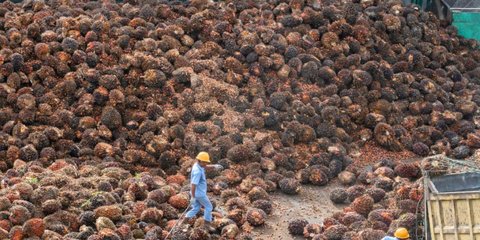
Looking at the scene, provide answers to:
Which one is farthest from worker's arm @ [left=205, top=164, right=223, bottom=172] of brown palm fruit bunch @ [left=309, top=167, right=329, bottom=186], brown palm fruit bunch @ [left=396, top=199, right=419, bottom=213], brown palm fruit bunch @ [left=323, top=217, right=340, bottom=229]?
brown palm fruit bunch @ [left=396, top=199, right=419, bottom=213]

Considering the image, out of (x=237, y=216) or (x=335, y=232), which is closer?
(x=335, y=232)

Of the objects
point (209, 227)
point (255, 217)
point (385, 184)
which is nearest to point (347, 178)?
point (385, 184)

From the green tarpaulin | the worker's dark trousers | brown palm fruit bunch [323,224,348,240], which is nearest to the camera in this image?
the worker's dark trousers

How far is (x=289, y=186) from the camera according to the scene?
13734 mm

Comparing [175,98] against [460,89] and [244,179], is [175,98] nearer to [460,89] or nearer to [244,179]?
[244,179]

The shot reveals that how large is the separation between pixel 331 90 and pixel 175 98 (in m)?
2.77

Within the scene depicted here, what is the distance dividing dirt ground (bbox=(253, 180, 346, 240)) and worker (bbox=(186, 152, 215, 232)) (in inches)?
40.1

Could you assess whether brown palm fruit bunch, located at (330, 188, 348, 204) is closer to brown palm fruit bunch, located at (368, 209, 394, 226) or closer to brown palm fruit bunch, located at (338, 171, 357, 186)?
brown palm fruit bunch, located at (338, 171, 357, 186)

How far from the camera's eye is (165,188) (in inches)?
491

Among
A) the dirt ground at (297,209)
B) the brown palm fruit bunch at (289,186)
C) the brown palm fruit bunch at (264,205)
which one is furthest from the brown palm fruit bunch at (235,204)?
the brown palm fruit bunch at (289,186)

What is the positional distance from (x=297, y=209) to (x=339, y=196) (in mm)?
670

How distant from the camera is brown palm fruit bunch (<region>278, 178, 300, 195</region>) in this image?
13734 millimetres

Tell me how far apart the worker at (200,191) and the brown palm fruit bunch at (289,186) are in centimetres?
237

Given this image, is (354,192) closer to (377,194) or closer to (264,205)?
(377,194)
